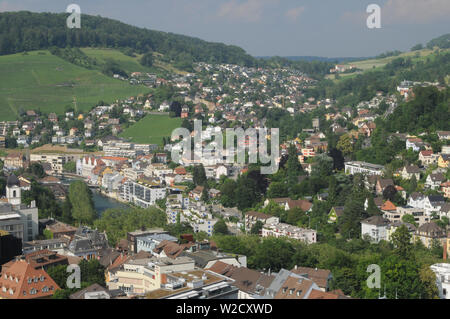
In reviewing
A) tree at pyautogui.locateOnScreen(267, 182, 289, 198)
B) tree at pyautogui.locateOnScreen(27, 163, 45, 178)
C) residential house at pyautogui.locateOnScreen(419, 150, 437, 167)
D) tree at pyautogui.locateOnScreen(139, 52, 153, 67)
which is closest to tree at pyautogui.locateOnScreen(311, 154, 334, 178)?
tree at pyautogui.locateOnScreen(267, 182, 289, 198)

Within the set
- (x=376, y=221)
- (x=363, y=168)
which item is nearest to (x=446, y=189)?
(x=376, y=221)

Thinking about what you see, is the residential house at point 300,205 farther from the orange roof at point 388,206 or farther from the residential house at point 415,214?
the residential house at point 415,214

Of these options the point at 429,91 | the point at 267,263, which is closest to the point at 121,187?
the point at 429,91

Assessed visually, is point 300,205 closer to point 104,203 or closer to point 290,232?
point 290,232

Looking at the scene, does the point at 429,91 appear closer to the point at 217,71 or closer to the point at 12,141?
the point at 12,141

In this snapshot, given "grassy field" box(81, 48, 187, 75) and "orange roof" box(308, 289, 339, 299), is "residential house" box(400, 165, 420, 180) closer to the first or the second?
"orange roof" box(308, 289, 339, 299)
